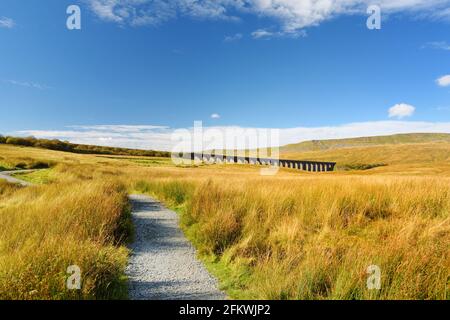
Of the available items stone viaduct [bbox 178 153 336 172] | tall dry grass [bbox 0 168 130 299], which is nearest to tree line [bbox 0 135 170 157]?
stone viaduct [bbox 178 153 336 172]

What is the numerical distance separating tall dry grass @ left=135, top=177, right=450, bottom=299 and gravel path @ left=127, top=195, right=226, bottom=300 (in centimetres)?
29

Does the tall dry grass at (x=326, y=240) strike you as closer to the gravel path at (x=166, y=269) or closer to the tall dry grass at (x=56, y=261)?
the gravel path at (x=166, y=269)

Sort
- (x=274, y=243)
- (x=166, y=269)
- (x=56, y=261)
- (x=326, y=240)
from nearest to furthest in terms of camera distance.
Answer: (x=56, y=261), (x=166, y=269), (x=274, y=243), (x=326, y=240)

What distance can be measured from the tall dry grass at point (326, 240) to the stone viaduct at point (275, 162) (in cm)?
7411

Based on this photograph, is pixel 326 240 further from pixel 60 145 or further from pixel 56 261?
pixel 60 145

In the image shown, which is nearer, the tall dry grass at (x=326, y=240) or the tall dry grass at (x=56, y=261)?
the tall dry grass at (x=56, y=261)

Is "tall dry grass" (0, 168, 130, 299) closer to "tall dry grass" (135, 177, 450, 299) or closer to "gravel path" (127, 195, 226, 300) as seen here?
"gravel path" (127, 195, 226, 300)

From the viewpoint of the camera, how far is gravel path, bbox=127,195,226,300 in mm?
4719

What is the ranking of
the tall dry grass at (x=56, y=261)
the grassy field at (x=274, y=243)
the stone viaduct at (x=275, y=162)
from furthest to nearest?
the stone viaduct at (x=275, y=162) → the grassy field at (x=274, y=243) → the tall dry grass at (x=56, y=261)

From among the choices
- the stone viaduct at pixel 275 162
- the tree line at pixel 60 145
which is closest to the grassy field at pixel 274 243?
the stone viaduct at pixel 275 162

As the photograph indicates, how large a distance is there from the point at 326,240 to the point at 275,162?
8595 centimetres

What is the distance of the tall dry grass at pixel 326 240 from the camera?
14.1 feet

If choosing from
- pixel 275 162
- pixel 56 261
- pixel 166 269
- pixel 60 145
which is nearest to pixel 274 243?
pixel 166 269

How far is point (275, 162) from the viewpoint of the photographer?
91938mm
